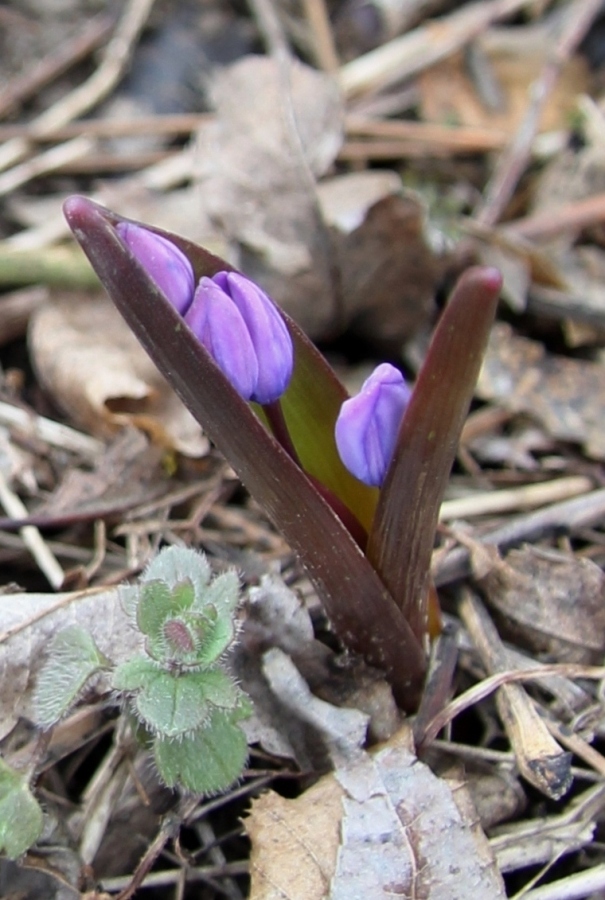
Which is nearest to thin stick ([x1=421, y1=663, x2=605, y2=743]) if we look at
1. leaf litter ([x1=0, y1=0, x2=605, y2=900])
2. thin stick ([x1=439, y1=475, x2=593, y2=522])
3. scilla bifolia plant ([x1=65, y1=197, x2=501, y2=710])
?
leaf litter ([x1=0, y1=0, x2=605, y2=900])

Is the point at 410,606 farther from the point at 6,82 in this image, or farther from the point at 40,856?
the point at 6,82

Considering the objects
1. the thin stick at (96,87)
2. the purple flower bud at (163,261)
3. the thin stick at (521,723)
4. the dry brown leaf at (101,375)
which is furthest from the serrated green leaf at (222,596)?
the thin stick at (96,87)

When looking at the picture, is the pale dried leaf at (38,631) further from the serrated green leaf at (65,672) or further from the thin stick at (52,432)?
the thin stick at (52,432)

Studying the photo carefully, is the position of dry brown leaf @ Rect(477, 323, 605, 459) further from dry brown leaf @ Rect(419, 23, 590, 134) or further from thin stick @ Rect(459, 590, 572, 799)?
dry brown leaf @ Rect(419, 23, 590, 134)

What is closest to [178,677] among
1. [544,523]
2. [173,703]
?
[173,703]

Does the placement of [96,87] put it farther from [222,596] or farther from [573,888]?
[573,888]
